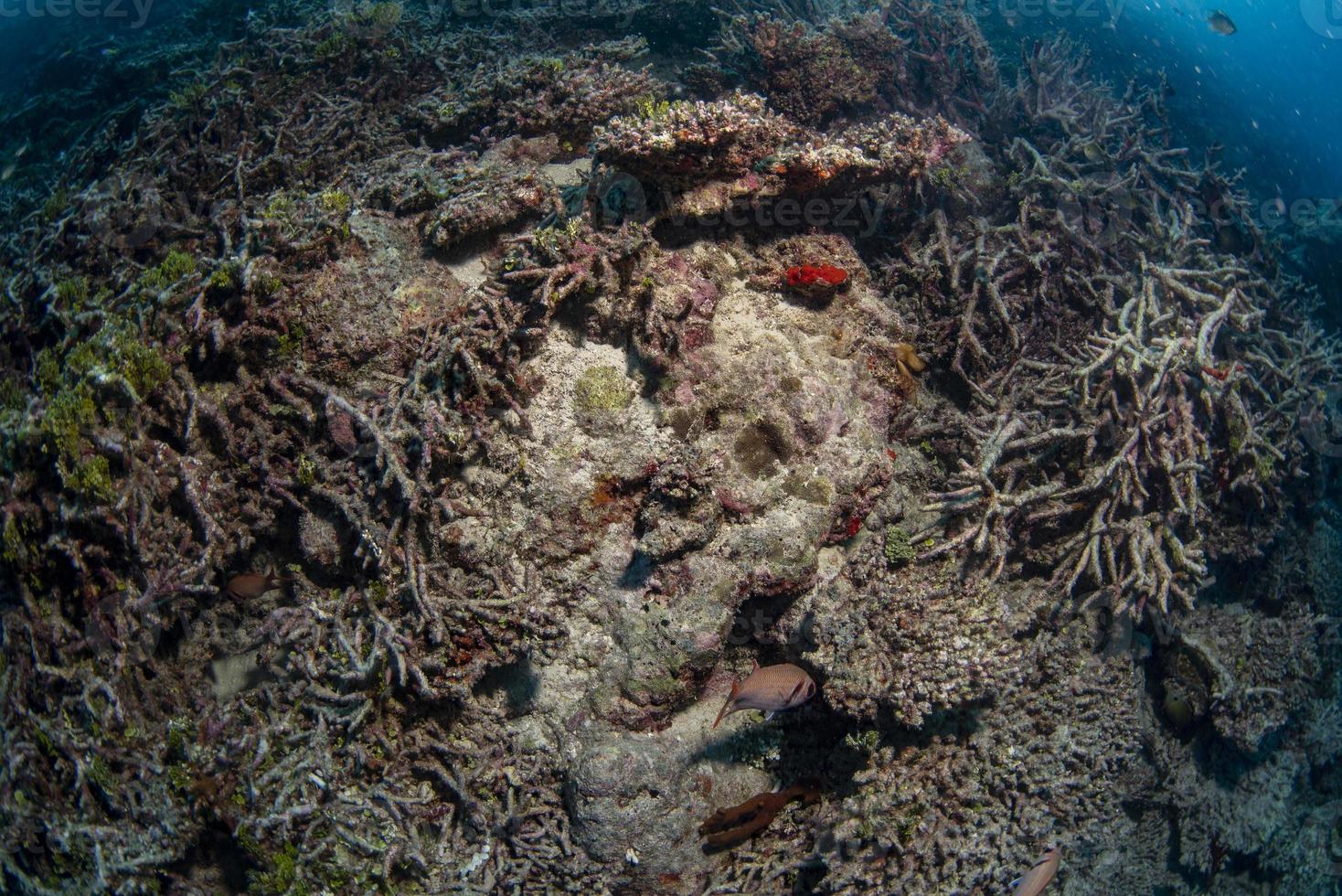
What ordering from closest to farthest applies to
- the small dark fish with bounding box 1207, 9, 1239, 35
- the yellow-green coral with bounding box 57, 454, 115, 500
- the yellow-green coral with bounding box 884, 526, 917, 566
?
the yellow-green coral with bounding box 57, 454, 115, 500
the yellow-green coral with bounding box 884, 526, 917, 566
the small dark fish with bounding box 1207, 9, 1239, 35

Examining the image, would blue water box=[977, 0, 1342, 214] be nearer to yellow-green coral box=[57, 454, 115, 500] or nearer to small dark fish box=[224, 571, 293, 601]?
small dark fish box=[224, 571, 293, 601]

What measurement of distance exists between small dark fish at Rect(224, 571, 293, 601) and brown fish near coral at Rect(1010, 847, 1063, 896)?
4.88m

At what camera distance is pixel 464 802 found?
12.1 feet

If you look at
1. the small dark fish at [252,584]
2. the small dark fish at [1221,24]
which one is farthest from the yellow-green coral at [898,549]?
the small dark fish at [1221,24]

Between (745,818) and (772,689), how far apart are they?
4.08 feet

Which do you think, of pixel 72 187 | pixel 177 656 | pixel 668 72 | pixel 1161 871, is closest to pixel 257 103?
pixel 72 187

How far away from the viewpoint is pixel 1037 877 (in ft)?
13.2

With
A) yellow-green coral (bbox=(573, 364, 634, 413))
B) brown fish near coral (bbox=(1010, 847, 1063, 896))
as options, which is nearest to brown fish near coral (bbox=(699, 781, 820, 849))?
brown fish near coral (bbox=(1010, 847, 1063, 896))

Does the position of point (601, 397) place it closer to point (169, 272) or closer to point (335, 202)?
point (335, 202)

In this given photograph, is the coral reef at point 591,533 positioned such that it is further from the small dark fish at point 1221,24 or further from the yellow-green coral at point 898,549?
the small dark fish at point 1221,24

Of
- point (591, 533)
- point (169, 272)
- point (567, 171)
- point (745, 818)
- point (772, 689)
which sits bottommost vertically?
point (745, 818)

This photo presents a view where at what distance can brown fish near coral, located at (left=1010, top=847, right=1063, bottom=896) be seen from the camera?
400 cm

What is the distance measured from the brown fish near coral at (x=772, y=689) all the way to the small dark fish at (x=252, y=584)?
2.72m

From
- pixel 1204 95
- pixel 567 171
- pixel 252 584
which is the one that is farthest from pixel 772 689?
pixel 1204 95
